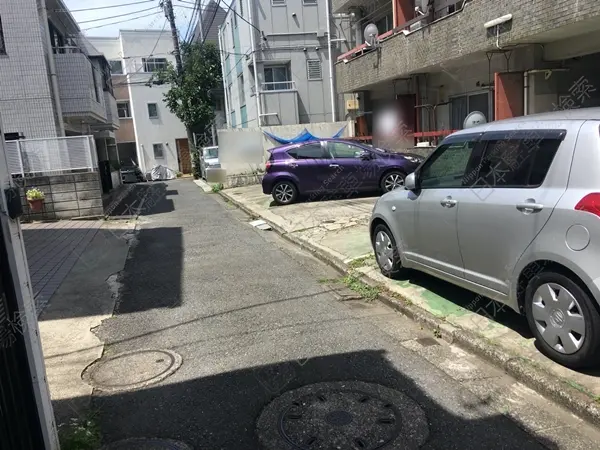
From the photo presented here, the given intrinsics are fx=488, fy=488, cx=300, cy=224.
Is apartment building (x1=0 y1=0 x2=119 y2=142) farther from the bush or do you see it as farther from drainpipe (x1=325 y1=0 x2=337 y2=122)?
drainpipe (x1=325 y1=0 x2=337 y2=122)

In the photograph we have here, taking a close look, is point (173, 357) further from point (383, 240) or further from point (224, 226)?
point (224, 226)

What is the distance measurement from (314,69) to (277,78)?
1.77 meters

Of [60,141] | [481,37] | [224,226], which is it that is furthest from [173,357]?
[60,141]

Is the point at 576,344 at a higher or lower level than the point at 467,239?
lower

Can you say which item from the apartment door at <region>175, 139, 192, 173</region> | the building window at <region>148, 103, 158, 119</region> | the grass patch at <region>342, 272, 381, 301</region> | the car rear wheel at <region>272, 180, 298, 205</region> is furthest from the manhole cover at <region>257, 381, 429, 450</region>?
the building window at <region>148, 103, 158, 119</region>

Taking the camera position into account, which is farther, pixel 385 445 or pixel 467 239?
pixel 467 239

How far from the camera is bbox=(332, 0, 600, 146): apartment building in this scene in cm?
939

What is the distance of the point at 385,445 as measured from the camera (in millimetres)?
2975

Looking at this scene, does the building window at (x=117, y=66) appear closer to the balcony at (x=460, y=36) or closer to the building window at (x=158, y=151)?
the building window at (x=158, y=151)

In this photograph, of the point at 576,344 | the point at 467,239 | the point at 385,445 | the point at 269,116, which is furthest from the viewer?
the point at 269,116

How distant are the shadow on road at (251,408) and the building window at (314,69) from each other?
2009cm

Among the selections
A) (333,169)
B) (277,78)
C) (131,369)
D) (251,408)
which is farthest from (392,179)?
(277,78)

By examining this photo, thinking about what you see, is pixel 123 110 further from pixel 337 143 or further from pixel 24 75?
pixel 337 143

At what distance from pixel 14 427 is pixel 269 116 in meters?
20.4
